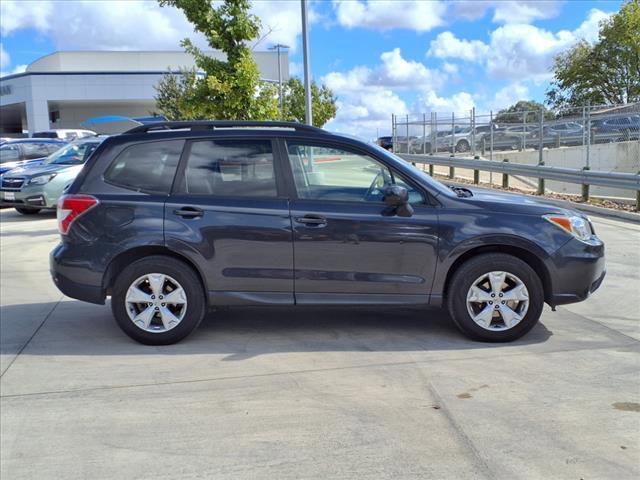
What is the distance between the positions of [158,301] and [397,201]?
2.13 meters

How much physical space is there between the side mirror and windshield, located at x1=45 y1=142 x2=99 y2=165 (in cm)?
1168

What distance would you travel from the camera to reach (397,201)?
5008 millimetres

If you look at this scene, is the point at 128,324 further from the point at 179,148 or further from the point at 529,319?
the point at 529,319

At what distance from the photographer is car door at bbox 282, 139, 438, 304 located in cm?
509

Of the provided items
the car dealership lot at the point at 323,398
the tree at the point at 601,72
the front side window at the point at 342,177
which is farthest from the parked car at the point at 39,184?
the tree at the point at 601,72

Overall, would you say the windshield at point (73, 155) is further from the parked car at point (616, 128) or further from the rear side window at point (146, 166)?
the parked car at point (616, 128)

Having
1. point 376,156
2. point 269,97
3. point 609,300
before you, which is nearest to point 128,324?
point 376,156

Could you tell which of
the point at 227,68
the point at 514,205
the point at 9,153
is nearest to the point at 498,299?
the point at 514,205

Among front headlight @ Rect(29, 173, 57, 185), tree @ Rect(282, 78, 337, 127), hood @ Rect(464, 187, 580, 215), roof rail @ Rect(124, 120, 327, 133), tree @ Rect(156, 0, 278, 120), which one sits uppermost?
tree @ Rect(282, 78, 337, 127)

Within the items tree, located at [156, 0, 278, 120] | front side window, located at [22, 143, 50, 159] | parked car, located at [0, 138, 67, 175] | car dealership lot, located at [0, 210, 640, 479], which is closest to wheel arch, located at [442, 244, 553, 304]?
car dealership lot, located at [0, 210, 640, 479]

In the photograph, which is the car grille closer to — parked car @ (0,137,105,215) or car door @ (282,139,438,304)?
parked car @ (0,137,105,215)

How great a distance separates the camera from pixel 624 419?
3785 mm

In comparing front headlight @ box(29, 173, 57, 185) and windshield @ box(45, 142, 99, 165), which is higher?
windshield @ box(45, 142, 99, 165)

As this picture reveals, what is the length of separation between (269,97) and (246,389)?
10.9m
